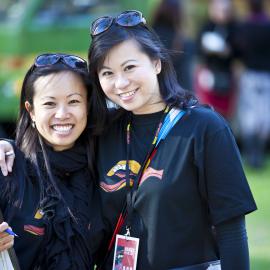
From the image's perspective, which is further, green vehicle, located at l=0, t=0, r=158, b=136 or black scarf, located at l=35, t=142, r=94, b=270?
green vehicle, located at l=0, t=0, r=158, b=136

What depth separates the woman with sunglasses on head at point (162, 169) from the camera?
113 inches

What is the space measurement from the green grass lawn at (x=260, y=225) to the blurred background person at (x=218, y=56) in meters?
0.97

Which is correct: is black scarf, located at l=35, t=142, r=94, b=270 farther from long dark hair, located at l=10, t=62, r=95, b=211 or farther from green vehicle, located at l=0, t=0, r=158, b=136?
green vehicle, located at l=0, t=0, r=158, b=136

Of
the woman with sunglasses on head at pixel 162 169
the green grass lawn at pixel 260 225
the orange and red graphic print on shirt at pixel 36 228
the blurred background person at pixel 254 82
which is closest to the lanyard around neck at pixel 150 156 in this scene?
the woman with sunglasses on head at pixel 162 169

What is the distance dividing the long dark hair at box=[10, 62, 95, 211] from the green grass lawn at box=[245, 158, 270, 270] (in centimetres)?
236

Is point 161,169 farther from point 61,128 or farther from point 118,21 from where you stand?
point 118,21

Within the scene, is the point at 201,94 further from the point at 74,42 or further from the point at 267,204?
the point at 267,204

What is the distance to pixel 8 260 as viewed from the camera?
2896 millimetres

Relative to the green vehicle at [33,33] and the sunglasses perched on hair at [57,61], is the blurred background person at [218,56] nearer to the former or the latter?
the green vehicle at [33,33]

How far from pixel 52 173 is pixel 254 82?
20.2ft

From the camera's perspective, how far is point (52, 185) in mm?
3098

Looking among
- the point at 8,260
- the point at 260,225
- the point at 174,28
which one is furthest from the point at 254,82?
the point at 8,260

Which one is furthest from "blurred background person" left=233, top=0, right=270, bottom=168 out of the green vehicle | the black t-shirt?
the black t-shirt

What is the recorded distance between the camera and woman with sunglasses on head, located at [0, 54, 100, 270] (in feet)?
9.95
